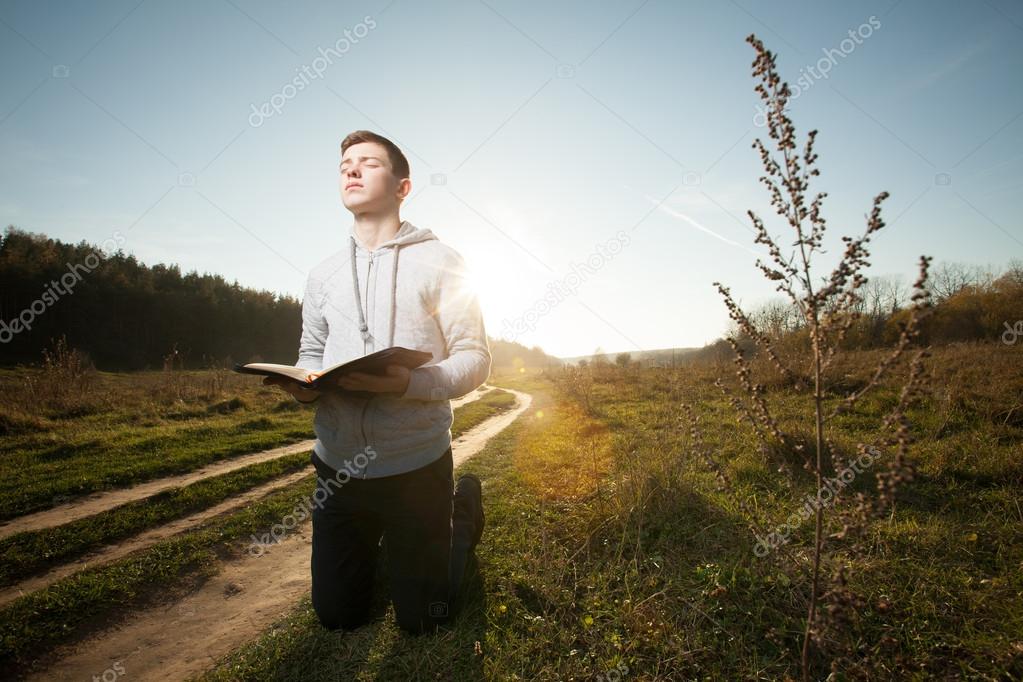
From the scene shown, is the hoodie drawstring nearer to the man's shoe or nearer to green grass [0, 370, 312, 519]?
the man's shoe

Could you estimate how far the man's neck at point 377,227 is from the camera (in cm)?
309

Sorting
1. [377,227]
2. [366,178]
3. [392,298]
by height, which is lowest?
[392,298]

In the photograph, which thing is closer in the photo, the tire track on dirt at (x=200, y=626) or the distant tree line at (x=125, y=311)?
the tire track on dirt at (x=200, y=626)

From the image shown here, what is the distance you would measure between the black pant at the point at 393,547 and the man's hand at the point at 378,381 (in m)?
0.81

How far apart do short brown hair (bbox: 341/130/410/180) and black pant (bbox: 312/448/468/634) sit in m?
2.11

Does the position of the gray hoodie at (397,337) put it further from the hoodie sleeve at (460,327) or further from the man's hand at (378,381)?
the man's hand at (378,381)

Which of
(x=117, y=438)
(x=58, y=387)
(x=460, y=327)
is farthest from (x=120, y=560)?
(x=58, y=387)

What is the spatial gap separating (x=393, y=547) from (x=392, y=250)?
2033mm

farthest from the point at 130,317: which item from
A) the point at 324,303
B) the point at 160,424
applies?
the point at 324,303

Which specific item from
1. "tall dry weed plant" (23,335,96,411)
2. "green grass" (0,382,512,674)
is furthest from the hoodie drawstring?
"tall dry weed plant" (23,335,96,411)

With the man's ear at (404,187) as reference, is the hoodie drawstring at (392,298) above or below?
below

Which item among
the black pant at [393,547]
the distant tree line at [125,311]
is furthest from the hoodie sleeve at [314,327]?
the distant tree line at [125,311]

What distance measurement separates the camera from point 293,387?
8.07 feet

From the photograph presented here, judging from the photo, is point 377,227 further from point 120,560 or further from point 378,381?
point 120,560
